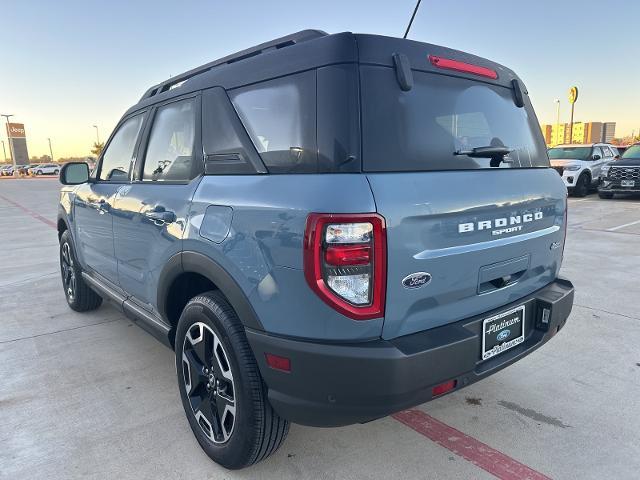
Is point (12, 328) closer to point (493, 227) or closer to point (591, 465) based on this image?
point (493, 227)

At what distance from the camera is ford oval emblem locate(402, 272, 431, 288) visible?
1.77 metres

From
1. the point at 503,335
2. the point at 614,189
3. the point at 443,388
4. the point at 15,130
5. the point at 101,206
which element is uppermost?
the point at 15,130

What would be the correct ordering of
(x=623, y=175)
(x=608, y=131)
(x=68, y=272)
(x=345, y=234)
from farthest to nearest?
(x=608, y=131)
(x=623, y=175)
(x=68, y=272)
(x=345, y=234)

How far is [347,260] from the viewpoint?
1.68 meters

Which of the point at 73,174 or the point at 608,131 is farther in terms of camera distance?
the point at 608,131

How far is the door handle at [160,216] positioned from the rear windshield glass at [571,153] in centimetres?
1551

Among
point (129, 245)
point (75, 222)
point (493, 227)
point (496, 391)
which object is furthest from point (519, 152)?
point (75, 222)

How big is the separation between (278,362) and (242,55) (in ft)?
5.45

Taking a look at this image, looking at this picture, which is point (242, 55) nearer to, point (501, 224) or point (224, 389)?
point (501, 224)

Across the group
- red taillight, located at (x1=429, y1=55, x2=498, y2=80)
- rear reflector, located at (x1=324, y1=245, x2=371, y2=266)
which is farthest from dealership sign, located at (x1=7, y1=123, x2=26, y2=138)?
rear reflector, located at (x1=324, y1=245, x2=371, y2=266)

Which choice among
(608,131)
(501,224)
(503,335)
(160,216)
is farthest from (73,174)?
(608,131)

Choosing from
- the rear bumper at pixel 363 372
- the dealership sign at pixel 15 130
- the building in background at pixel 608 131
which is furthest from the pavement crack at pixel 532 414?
the building in background at pixel 608 131

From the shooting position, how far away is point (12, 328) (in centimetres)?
425

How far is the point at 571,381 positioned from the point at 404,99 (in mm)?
2282
